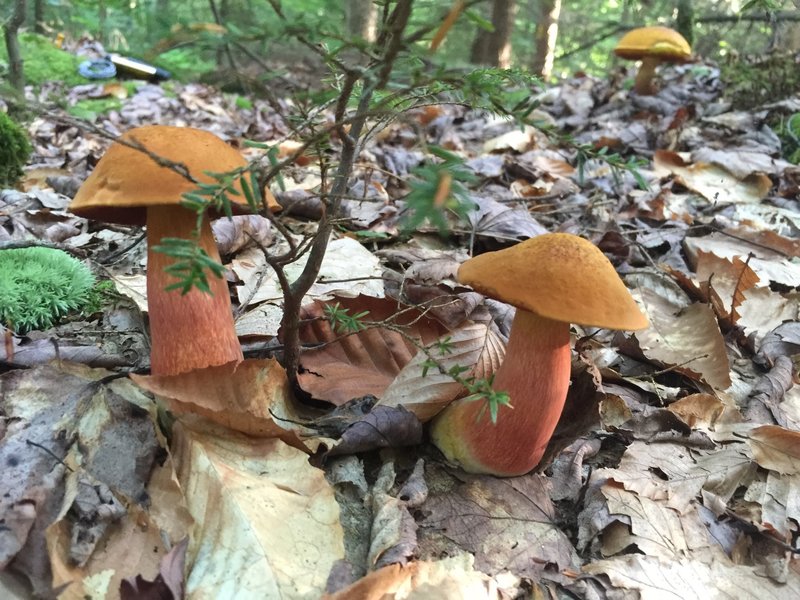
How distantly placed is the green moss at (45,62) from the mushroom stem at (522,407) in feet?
26.7

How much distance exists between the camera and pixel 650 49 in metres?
6.55

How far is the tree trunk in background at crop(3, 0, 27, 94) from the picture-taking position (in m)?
3.64

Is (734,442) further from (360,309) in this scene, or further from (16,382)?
(16,382)

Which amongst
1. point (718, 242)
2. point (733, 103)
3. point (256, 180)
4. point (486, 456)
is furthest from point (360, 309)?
point (733, 103)

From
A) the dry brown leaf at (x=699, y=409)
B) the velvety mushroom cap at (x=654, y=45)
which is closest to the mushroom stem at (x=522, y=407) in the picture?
the dry brown leaf at (x=699, y=409)

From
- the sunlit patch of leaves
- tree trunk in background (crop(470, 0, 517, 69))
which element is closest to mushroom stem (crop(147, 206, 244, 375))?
the sunlit patch of leaves

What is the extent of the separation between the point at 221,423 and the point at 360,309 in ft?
2.74

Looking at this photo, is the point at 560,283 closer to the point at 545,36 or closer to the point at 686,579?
the point at 686,579

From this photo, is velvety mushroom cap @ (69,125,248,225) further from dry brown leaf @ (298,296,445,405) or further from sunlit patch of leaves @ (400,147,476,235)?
dry brown leaf @ (298,296,445,405)

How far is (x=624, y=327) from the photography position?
4.81 ft

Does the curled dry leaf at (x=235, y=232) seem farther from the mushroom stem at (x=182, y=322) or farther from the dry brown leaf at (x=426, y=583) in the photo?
the dry brown leaf at (x=426, y=583)

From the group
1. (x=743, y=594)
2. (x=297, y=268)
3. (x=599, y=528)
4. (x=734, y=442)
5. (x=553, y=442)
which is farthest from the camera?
(x=297, y=268)

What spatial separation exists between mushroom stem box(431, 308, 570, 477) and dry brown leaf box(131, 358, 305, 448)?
55cm

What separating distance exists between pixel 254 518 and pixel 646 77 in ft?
23.5
